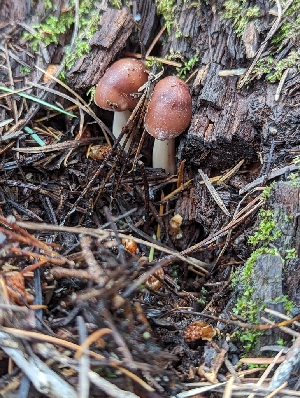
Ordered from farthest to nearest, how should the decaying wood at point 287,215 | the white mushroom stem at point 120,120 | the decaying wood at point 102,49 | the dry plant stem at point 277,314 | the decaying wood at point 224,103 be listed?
the white mushroom stem at point 120,120 → the decaying wood at point 102,49 → the decaying wood at point 224,103 → the decaying wood at point 287,215 → the dry plant stem at point 277,314

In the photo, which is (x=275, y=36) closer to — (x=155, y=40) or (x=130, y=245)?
(x=155, y=40)

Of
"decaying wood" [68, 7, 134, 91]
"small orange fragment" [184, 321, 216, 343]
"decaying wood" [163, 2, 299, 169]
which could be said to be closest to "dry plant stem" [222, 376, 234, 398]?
"small orange fragment" [184, 321, 216, 343]

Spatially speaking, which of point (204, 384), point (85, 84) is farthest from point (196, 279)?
point (85, 84)

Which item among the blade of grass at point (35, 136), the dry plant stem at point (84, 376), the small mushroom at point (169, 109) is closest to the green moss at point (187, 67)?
the small mushroom at point (169, 109)

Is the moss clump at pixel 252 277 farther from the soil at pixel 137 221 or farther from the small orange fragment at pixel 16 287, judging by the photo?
the small orange fragment at pixel 16 287

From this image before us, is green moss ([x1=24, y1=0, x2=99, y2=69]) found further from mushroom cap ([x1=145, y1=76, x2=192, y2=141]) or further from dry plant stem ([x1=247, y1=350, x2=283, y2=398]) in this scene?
dry plant stem ([x1=247, y1=350, x2=283, y2=398])

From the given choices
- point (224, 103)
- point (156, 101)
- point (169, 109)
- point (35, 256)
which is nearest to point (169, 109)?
point (169, 109)

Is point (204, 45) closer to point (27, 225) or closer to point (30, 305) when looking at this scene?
point (27, 225)
